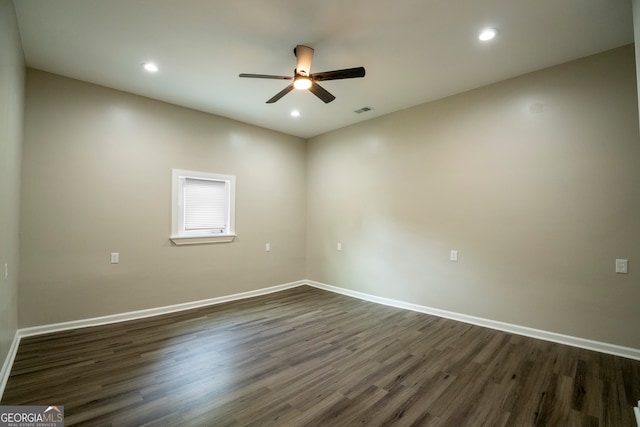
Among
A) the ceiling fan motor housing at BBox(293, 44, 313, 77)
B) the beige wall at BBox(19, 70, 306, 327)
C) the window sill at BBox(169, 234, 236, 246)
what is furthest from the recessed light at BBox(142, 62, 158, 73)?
the window sill at BBox(169, 234, 236, 246)

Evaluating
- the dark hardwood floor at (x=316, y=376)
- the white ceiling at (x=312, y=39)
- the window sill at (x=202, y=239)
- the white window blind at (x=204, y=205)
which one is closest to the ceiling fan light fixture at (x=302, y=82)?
the white ceiling at (x=312, y=39)

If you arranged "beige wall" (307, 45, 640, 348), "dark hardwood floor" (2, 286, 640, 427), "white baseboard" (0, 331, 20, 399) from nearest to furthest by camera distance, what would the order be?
"dark hardwood floor" (2, 286, 640, 427) < "white baseboard" (0, 331, 20, 399) < "beige wall" (307, 45, 640, 348)

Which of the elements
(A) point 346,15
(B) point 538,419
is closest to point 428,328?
(B) point 538,419

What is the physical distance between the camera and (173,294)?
13.4 feet

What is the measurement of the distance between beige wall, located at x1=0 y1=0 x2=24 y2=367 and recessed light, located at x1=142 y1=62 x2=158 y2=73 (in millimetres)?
977

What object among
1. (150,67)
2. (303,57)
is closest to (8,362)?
(150,67)

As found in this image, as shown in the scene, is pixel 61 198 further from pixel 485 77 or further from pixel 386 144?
pixel 485 77

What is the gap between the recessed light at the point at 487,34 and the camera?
8.29ft

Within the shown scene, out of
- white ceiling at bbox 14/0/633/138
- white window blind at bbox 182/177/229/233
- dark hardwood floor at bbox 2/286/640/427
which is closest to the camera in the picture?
dark hardwood floor at bbox 2/286/640/427

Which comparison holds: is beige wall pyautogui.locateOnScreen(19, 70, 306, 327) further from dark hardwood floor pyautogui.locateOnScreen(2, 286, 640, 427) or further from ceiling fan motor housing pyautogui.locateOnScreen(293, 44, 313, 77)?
ceiling fan motor housing pyautogui.locateOnScreen(293, 44, 313, 77)

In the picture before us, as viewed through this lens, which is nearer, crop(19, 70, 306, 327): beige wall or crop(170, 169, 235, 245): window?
crop(19, 70, 306, 327): beige wall

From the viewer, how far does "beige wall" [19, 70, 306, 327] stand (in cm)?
320

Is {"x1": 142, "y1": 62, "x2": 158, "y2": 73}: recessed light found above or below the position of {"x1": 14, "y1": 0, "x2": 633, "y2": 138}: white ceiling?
below

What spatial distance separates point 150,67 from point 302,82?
183 centimetres
